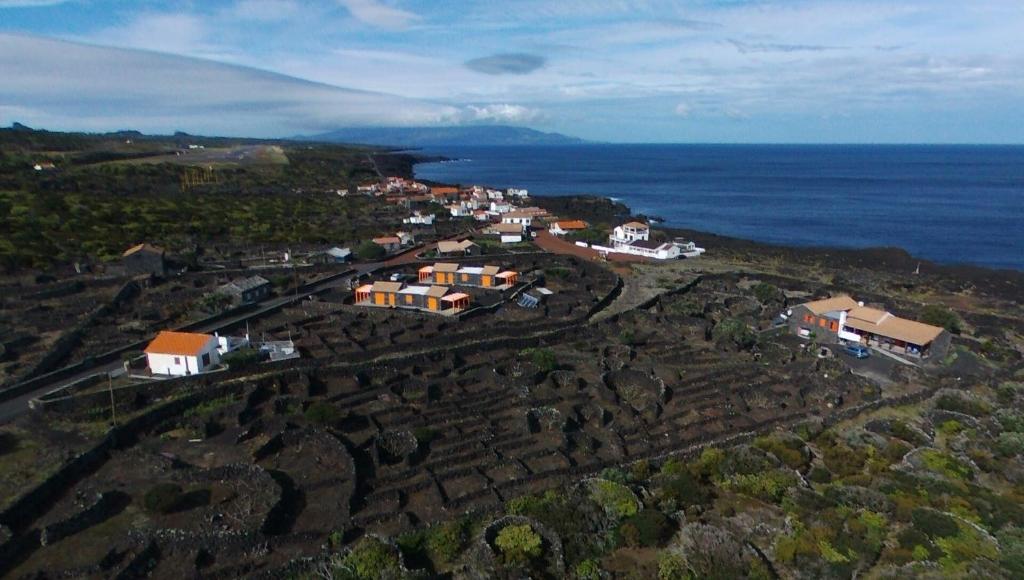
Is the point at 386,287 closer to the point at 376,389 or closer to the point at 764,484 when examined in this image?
the point at 376,389

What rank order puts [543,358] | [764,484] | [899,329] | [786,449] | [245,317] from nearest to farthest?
[764,484], [786,449], [543,358], [899,329], [245,317]

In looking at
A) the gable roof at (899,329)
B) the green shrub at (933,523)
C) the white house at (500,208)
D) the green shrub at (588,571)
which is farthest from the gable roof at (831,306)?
the white house at (500,208)

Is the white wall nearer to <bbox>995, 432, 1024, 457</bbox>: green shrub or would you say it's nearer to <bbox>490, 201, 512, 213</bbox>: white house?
<bbox>995, 432, 1024, 457</bbox>: green shrub

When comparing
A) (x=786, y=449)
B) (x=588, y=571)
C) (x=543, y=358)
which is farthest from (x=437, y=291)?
(x=588, y=571)

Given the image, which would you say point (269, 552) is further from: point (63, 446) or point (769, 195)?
point (769, 195)

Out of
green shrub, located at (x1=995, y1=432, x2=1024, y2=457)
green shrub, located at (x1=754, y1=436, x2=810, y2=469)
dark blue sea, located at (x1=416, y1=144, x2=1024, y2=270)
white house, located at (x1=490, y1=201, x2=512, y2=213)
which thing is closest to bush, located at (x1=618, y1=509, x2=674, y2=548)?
green shrub, located at (x1=754, y1=436, x2=810, y2=469)
